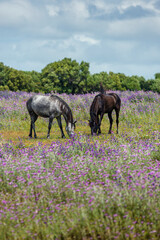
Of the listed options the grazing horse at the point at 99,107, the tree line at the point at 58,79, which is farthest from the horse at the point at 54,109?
the tree line at the point at 58,79

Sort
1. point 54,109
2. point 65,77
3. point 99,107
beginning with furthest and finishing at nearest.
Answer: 1. point 65,77
2. point 99,107
3. point 54,109

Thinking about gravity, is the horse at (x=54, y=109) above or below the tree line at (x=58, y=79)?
below

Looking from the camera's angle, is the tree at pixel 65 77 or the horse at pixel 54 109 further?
the tree at pixel 65 77

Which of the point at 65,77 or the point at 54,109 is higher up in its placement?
the point at 65,77

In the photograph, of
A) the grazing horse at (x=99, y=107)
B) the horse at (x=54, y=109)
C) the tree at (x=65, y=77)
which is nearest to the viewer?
the horse at (x=54, y=109)

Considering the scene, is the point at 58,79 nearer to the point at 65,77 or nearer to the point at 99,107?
the point at 65,77

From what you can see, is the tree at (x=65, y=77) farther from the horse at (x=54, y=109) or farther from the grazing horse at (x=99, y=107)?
the horse at (x=54, y=109)

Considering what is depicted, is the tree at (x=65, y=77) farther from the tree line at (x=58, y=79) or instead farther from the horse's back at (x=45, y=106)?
the horse's back at (x=45, y=106)

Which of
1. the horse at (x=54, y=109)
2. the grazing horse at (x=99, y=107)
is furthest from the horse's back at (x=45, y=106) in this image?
the grazing horse at (x=99, y=107)

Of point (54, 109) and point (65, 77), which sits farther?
point (65, 77)

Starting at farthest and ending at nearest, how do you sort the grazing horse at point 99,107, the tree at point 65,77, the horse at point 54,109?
the tree at point 65,77 < the grazing horse at point 99,107 < the horse at point 54,109

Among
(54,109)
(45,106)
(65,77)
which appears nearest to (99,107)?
(54,109)

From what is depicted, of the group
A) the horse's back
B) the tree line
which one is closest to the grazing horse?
the horse's back

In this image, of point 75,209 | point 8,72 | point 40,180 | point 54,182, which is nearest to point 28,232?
point 75,209
